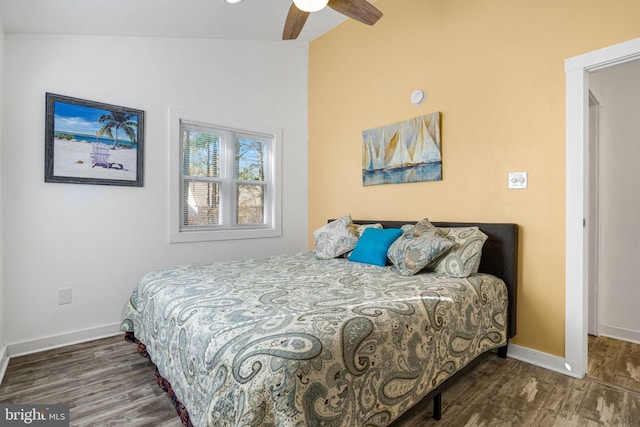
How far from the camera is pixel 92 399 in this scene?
181cm

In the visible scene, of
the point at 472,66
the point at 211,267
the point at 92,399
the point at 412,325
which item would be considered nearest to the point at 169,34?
the point at 211,267

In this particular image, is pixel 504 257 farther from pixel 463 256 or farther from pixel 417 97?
pixel 417 97

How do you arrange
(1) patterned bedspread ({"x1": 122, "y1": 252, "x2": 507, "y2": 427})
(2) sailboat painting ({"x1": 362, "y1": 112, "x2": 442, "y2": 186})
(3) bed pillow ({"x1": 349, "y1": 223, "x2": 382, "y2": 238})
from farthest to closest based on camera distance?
(3) bed pillow ({"x1": 349, "y1": 223, "x2": 382, "y2": 238}) → (2) sailboat painting ({"x1": 362, "y1": 112, "x2": 442, "y2": 186}) → (1) patterned bedspread ({"x1": 122, "y1": 252, "x2": 507, "y2": 427})

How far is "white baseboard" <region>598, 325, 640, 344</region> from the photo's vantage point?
2600mm

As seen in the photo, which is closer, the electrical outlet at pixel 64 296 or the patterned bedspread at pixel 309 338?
the patterned bedspread at pixel 309 338

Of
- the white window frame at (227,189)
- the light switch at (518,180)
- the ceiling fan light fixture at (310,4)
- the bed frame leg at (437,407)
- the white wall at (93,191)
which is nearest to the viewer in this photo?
the bed frame leg at (437,407)

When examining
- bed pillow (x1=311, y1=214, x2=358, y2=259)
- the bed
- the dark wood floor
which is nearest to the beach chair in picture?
the bed

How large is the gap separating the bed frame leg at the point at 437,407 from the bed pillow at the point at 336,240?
1398 mm

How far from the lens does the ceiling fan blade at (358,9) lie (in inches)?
81.1

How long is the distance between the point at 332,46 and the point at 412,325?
11.3ft

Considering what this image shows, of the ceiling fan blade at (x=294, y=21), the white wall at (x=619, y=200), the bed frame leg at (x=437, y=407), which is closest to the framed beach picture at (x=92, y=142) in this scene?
the ceiling fan blade at (x=294, y=21)

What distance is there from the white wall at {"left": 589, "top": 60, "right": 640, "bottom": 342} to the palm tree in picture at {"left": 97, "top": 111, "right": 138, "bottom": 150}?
12.9 feet

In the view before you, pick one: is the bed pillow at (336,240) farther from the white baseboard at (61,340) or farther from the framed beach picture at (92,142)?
the white baseboard at (61,340)

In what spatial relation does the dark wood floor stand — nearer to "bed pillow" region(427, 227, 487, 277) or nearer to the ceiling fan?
"bed pillow" region(427, 227, 487, 277)
